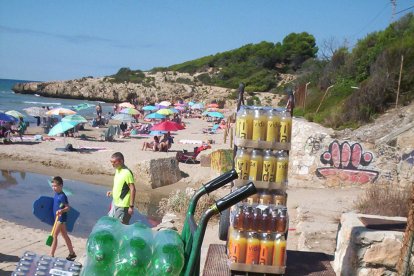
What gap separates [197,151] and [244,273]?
13391 millimetres

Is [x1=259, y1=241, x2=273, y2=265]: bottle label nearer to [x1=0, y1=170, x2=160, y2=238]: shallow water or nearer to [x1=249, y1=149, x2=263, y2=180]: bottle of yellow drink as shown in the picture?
[x1=249, y1=149, x2=263, y2=180]: bottle of yellow drink

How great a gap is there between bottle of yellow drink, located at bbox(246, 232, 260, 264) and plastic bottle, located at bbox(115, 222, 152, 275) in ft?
7.77

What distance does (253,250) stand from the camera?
4785 mm

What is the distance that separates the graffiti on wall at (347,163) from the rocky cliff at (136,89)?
46316mm

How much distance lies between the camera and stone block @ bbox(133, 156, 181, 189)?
14.3m

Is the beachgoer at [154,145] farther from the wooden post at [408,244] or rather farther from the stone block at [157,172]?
the wooden post at [408,244]

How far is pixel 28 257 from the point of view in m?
2.74

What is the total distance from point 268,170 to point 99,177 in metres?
11.2

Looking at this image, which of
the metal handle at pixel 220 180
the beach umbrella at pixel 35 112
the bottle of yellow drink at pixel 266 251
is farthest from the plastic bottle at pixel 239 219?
the beach umbrella at pixel 35 112

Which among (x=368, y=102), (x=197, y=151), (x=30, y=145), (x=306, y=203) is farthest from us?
(x=30, y=145)

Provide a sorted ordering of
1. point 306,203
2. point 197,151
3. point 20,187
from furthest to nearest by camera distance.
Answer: point 197,151 → point 20,187 → point 306,203

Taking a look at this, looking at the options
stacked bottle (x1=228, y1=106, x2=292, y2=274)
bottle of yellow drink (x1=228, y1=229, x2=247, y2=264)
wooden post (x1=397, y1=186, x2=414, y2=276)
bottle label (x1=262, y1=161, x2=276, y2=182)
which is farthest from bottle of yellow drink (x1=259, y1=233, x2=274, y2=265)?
wooden post (x1=397, y1=186, x2=414, y2=276)

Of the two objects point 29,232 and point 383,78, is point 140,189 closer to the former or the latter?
point 29,232

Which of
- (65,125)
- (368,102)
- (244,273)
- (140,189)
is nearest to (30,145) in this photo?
(65,125)
